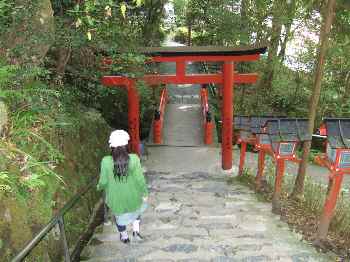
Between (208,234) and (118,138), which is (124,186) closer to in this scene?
(118,138)

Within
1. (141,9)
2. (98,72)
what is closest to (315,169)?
(98,72)

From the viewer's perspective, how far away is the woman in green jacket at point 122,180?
4.61 m

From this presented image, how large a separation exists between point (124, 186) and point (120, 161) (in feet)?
1.20

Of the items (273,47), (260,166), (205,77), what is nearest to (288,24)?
(273,47)

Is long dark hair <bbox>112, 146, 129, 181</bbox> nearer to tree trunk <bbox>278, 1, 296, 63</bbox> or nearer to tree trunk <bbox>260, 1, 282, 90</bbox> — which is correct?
tree trunk <bbox>278, 1, 296, 63</bbox>

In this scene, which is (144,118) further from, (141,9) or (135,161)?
(135,161)

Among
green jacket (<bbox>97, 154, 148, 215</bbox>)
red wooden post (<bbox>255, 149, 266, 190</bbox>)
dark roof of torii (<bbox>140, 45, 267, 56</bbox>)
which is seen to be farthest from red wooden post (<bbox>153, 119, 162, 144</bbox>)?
green jacket (<bbox>97, 154, 148, 215</bbox>)

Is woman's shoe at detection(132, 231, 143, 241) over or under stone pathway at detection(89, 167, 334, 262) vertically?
over

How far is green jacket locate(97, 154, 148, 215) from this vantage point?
479 cm

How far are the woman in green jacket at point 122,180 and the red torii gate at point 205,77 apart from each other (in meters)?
4.95

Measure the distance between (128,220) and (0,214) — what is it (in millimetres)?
1740

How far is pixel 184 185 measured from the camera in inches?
364

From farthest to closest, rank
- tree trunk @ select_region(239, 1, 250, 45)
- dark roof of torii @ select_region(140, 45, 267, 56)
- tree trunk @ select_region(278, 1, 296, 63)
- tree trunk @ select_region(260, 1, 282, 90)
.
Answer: tree trunk @ select_region(239, 1, 250, 45), tree trunk @ select_region(260, 1, 282, 90), tree trunk @ select_region(278, 1, 296, 63), dark roof of torii @ select_region(140, 45, 267, 56)

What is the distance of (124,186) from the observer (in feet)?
15.9
